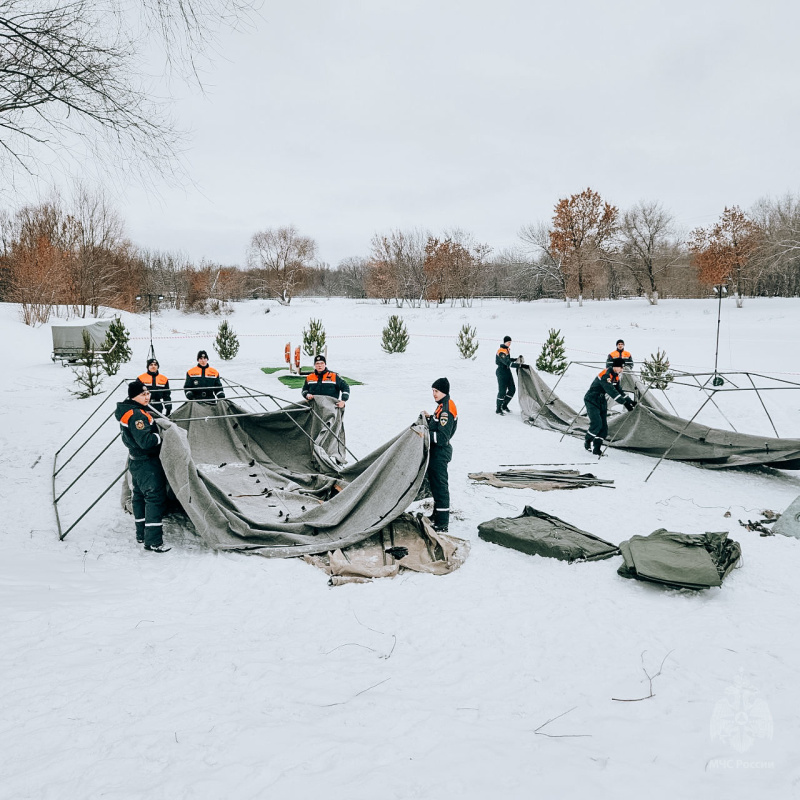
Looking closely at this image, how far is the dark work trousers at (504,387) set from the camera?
1195 centimetres

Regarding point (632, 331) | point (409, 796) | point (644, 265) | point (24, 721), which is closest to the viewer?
point (409, 796)

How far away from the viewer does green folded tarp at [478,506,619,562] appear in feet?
16.7

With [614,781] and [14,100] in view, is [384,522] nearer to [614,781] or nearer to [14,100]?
[614,781]

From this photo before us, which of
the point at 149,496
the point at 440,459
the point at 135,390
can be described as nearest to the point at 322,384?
the point at 440,459

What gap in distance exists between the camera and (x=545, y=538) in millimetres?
5281

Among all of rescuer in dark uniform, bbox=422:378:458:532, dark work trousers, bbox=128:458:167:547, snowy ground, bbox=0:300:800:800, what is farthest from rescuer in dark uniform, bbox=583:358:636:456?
dark work trousers, bbox=128:458:167:547

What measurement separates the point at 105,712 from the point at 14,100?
4.87 m

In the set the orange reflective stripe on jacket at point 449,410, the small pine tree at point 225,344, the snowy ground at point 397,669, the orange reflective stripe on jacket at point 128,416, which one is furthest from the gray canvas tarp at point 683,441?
the small pine tree at point 225,344

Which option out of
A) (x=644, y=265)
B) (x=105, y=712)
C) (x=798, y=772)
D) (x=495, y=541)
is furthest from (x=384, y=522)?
(x=644, y=265)

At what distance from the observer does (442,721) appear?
2.96 metres

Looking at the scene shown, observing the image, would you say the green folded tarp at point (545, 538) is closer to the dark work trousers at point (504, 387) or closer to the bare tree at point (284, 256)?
the dark work trousers at point (504, 387)

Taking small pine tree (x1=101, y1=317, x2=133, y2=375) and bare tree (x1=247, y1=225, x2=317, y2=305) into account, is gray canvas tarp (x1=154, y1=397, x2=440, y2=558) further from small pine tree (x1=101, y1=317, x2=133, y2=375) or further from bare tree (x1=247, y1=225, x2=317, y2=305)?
bare tree (x1=247, y1=225, x2=317, y2=305)

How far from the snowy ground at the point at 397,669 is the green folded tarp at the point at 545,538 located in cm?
14

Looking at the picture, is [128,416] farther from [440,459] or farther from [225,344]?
[225,344]
